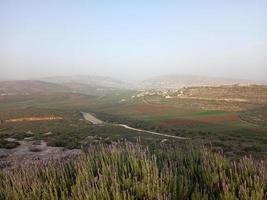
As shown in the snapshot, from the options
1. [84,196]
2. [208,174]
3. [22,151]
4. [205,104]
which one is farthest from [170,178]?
[205,104]

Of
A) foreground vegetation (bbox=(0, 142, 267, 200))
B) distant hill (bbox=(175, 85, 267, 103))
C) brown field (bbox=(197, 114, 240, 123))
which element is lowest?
brown field (bbox=(197, 114, 240, 123))

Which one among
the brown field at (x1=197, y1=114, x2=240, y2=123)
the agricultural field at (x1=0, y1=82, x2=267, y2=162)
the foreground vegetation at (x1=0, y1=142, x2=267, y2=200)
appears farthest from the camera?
the brown field at (x1=197, y1=114, x2=240, y2=123)

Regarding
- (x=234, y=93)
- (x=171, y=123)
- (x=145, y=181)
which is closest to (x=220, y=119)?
(x=171, y=123)

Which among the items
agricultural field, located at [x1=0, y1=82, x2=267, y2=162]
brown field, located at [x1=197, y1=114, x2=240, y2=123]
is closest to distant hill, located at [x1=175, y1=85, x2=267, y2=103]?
agricultural field, located at [x1=0, y1=82, x2=267, y2=162]

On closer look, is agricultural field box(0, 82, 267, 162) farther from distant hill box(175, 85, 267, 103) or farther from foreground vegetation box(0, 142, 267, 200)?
foreground vegetation box(0, 142, 267, 200)

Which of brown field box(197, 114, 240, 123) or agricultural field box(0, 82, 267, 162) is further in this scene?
brown field box(197, 114, 240, 123)

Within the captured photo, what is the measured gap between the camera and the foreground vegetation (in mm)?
5473

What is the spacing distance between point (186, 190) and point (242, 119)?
6898cm

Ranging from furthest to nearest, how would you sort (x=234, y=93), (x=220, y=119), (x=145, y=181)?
(x=234, y=93) → (x=220, y=119) → (x=145, y=181)

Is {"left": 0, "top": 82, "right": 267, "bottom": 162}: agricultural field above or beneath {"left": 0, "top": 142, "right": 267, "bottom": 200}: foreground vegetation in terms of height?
beneath

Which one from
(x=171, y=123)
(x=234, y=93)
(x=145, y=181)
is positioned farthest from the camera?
(x=234, y=93)

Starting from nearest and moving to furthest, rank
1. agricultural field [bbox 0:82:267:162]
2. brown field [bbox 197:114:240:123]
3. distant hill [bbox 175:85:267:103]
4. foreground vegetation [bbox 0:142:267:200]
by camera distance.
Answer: foreground vegetation [bbox 0:142:267:200]
agricultural field [bbox 0:82:267:162]
brown field [bbox 197:114:240:123]
distant hill [bbox 175:85:267:103]

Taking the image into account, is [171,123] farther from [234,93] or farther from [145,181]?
[145,181]

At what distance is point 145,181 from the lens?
19.1ft
